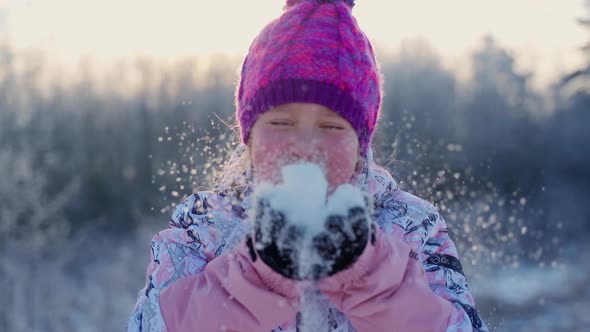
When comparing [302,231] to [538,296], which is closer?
[302,231]

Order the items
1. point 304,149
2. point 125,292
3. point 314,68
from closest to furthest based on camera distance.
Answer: point 304,149
point 314,68
point 125,292

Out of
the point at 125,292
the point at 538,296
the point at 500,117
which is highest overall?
the point at 500,117

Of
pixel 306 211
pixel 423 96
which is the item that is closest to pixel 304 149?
pixel 306 211

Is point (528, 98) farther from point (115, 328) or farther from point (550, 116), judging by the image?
point (115, 328)

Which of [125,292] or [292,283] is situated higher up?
[292,283]

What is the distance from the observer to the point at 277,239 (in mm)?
970

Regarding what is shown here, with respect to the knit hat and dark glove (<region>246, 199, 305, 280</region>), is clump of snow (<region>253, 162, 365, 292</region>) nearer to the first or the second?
dark glove (<region>246, 199, 305, 280</region>)

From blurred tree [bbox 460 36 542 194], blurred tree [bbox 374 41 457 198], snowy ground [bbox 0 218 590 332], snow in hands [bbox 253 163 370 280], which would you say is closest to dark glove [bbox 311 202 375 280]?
snow in hands [bbox 253 163 370 280]

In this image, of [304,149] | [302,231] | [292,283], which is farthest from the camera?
[304,149]

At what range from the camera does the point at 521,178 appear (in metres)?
14.7

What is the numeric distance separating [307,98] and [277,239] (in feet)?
1.25

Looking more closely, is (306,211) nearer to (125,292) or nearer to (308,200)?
(308,200)

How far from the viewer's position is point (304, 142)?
1191 millimetres

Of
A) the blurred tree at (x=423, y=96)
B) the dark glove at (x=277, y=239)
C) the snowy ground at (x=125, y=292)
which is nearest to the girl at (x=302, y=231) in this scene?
the dark glove at (x=277, y=239)
